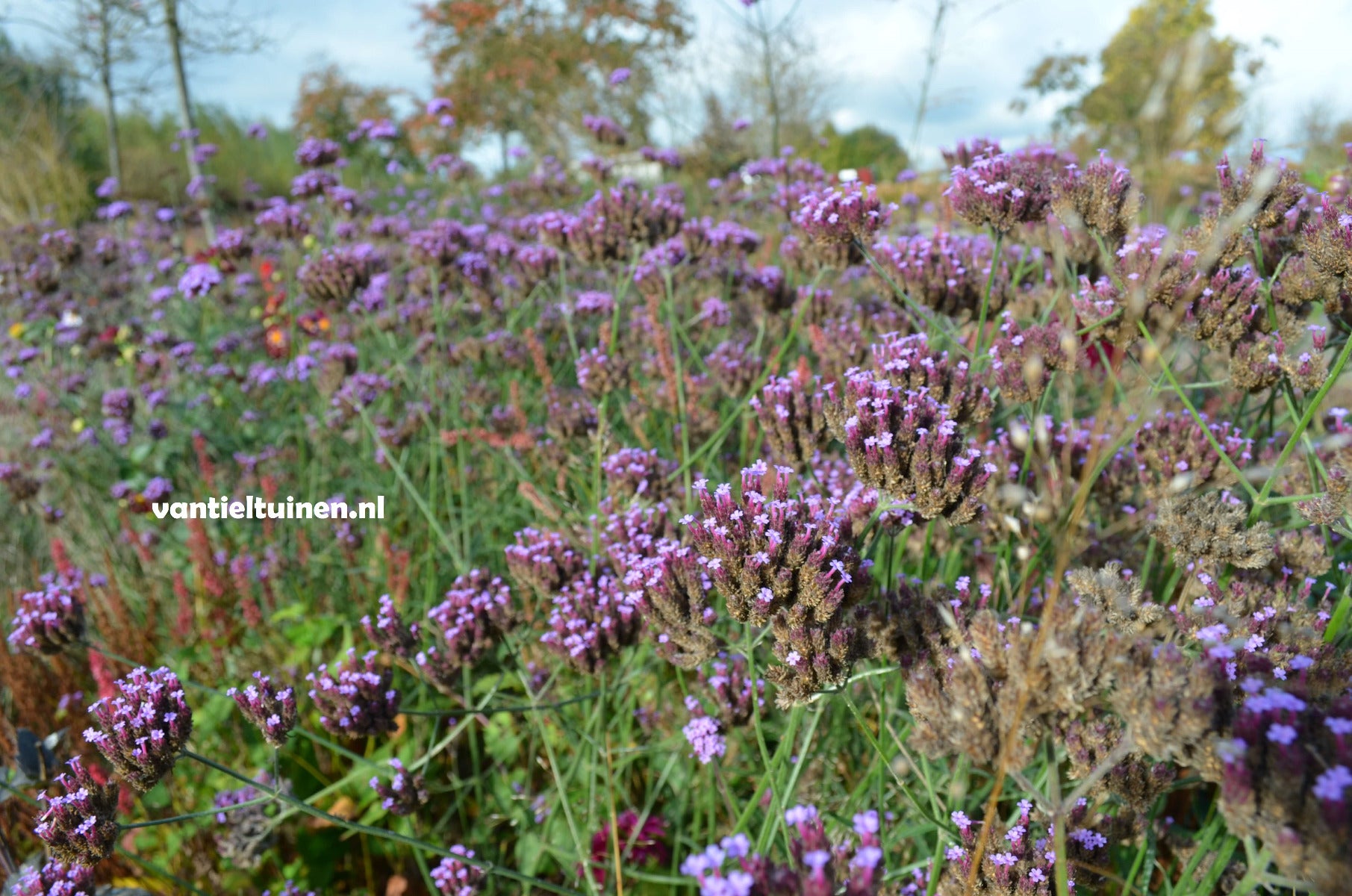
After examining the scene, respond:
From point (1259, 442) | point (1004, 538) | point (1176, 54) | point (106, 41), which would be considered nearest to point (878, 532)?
point (1004, 538)

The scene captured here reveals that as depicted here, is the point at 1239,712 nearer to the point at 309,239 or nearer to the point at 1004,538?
the point at 1004,538

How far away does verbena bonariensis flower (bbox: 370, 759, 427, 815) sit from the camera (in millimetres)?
2016

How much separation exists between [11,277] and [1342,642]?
764 centimetres

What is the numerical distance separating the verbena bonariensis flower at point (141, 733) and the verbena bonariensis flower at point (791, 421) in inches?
58.3

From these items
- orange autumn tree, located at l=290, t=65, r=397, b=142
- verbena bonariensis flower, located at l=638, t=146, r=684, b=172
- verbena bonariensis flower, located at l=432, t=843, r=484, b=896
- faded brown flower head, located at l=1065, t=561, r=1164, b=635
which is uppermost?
orange autumn tree, located at l=290, t=65, r=397, b=142

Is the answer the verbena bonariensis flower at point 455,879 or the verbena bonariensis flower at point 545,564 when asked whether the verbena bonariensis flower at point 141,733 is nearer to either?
the verbena bonariensis flower at point 455,879

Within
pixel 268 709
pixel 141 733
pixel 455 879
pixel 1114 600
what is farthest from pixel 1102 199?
pixel 141 733

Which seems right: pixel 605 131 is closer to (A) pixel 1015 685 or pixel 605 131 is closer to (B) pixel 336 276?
(B) pixel 336 276

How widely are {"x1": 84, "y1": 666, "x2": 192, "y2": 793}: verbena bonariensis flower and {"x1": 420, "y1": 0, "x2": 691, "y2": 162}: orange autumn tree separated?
53.5ft

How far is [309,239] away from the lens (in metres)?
6.38

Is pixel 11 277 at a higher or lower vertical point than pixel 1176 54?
lower

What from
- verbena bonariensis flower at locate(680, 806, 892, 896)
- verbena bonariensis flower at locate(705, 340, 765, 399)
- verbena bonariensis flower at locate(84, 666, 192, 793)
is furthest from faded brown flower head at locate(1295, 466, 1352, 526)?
verbena bonariensis flower at locate(84, 666, 192, 793)

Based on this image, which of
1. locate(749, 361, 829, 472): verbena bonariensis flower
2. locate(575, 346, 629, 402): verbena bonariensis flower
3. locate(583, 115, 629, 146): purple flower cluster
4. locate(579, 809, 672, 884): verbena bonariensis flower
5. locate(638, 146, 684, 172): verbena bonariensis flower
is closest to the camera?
locate(749, 361, 829, 472): verbena bonariensis flower

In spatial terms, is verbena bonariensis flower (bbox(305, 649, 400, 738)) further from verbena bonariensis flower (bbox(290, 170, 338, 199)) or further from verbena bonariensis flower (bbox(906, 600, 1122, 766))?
verbena bonariensis flower (bbox(290, 170, 338, 199))
